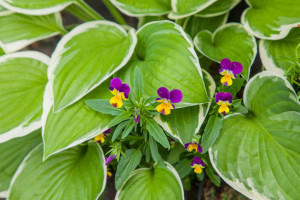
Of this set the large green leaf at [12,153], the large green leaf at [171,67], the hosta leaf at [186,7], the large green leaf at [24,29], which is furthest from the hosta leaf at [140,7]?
the large green leaf at [12,153]

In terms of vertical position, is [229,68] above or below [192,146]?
above

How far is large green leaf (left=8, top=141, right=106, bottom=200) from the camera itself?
3.20ft

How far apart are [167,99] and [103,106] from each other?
0.21 metres

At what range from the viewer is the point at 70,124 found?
877mm

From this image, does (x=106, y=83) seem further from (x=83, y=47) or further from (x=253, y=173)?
(x=253, y=173)

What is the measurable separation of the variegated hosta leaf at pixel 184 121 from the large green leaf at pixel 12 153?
631 mm

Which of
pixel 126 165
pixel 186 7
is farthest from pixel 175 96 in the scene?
pixel 186 7

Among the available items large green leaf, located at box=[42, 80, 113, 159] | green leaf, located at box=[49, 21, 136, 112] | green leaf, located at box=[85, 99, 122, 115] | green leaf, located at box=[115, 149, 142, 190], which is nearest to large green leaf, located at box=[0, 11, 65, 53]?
green leaf, located at box=[49, 21, 136, 112]

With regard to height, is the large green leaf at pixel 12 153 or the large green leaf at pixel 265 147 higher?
the large green leaf at pixel 265 147

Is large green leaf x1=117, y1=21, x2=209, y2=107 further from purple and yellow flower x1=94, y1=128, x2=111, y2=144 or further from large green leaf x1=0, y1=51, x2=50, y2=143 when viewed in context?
large green leaf x1=0, y1=51, x2=50, y2=143

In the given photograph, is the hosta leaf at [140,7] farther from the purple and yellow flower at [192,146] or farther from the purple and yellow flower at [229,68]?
the purple and yellow flower at [192,146]

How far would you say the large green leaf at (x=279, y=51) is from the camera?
3.34ft

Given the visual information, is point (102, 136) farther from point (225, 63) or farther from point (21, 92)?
point (225, 63)

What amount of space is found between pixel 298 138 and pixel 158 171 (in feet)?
1.58
